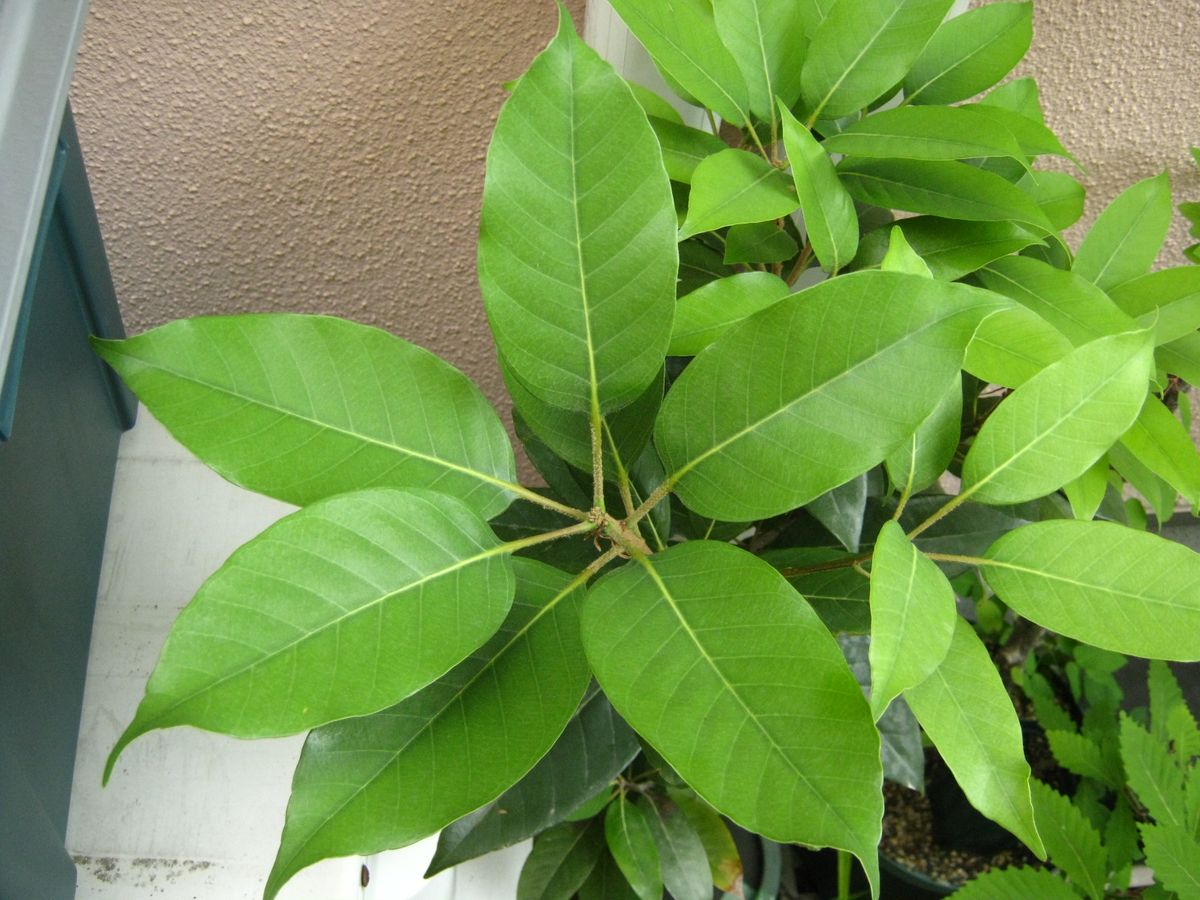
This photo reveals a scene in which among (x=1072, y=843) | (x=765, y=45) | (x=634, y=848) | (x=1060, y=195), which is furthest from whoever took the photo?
(x=1072, y=843)

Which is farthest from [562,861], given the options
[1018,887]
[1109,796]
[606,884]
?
[1109,796]

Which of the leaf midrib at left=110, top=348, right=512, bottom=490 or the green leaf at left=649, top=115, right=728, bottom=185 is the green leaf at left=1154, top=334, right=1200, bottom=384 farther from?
the leaf midrib at left=110, top=348, right=512, bottom=490

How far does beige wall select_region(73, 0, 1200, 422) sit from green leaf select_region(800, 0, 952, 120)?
29cm

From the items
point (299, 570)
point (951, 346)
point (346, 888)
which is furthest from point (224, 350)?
point (346, 888)

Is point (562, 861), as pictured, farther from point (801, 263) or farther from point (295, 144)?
point (295, 144)

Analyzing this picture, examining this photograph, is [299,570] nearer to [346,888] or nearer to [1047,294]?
[346,888]

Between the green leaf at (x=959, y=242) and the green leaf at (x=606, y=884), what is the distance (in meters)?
0.55

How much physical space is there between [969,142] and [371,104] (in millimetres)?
497

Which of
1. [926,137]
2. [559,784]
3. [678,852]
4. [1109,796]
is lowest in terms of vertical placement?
[1109,796]

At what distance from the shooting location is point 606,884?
79cm

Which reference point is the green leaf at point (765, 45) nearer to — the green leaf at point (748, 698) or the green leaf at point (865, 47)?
the green leaf at point (865, 47)

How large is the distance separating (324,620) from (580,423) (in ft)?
0.51

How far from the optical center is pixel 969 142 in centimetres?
49

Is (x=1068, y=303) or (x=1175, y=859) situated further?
(x=1175, y=859)
